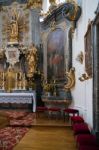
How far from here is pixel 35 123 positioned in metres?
10.0

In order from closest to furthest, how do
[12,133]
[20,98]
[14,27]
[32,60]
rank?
[12,133] < [20,98] < [32,60] < [14,27]

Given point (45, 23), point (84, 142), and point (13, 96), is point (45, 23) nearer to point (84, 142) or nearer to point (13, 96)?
point (13, 96)

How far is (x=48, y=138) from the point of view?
7.71 meters

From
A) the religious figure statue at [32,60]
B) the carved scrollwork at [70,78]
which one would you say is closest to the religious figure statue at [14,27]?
the religious figure statue at [32,60]

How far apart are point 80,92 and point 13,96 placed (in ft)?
14.3

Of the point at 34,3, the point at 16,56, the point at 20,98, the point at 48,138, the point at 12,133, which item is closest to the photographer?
the point at 48,138

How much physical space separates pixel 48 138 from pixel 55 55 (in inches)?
236

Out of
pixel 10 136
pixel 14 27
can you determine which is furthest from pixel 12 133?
pixel 14 27

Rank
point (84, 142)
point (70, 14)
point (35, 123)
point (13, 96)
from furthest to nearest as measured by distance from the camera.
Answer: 1. point (13, 96)
2. point (70, 14)
3. point (35, 123)
4. point (84, 142)

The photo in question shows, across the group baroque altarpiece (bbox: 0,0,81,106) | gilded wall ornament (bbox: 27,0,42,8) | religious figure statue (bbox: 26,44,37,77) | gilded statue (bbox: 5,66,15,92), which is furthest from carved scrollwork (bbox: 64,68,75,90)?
gilded wall ornament (bbox: 27,0,42,8)

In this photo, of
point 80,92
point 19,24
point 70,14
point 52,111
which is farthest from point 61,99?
point 19,24

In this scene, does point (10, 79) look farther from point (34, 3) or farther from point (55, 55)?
point (34, 3)

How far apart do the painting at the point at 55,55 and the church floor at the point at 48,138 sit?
355cm

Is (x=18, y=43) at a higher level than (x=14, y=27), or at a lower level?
lower
